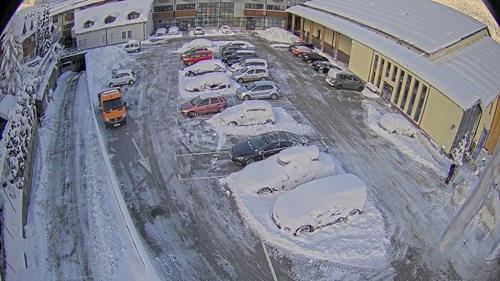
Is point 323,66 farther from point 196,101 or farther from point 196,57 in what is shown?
point 196,101

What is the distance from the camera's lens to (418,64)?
2486 centimetres

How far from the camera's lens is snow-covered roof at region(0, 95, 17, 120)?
2138 centimetres

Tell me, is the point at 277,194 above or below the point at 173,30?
below

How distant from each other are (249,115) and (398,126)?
810 centimetres

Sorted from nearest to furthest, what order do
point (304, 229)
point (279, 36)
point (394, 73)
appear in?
point (304, 229)
point (394, 73)
point (279, 36)

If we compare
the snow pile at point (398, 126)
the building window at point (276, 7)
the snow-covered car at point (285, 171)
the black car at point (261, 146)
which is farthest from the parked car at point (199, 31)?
the snow-covered car at point (285, 171)

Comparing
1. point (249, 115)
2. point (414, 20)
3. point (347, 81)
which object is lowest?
point (249, 115)

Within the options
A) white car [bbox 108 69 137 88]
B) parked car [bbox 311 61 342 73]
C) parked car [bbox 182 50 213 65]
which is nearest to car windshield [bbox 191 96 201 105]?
white car [bbox 108 69 137 88]

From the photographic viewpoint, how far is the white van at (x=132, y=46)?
35438 millimetres

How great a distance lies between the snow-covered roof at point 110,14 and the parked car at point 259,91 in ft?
57.2

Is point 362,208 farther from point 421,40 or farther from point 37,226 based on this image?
point 421,40

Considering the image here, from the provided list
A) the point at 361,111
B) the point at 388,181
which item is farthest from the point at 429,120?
the point at 388,181

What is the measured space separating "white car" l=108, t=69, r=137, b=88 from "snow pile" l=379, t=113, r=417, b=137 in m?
16.3

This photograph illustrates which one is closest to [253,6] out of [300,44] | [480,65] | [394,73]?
[300,44]
